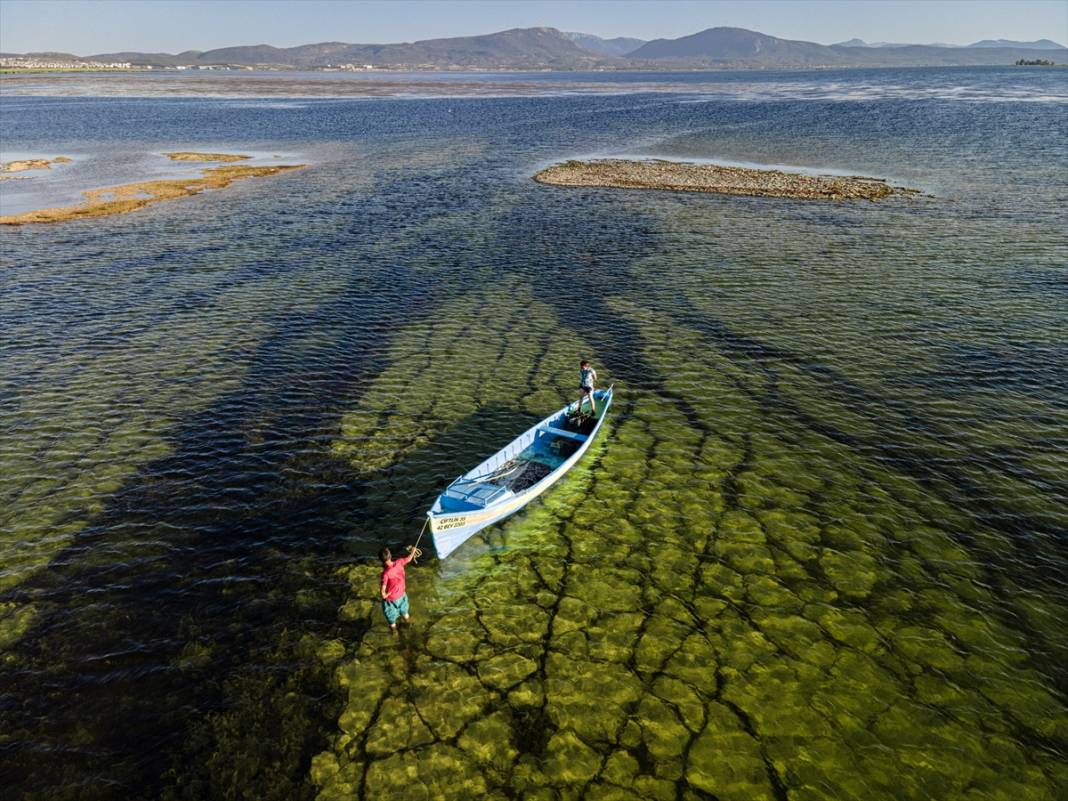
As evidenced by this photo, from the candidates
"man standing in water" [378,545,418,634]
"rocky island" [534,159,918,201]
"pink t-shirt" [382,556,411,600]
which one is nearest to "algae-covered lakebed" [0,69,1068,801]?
"man standing in water" [378,545,418,634]

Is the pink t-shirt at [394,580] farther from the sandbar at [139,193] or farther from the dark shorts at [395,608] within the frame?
the sandbar at [139,193]

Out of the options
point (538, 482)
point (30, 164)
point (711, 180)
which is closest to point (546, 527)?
point (538, 482)

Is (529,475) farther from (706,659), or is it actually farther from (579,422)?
(706,659)

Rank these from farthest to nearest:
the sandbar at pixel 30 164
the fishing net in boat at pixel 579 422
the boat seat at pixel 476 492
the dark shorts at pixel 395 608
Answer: the sandbar at pixel 30 164 → the fishing net in boat at pixel 579 422 → the boat seat at pixel 476 492 → the dark shorts at pixel 395 608

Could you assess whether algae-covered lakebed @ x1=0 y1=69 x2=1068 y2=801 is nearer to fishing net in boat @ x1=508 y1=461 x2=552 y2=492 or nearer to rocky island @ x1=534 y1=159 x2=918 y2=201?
fishing net in boat @ x1=508 y1=461 x2=552 y2=492

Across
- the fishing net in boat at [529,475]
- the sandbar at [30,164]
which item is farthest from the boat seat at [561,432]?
the sandbar at [30,164]

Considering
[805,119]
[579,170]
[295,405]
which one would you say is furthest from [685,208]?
[805,119]

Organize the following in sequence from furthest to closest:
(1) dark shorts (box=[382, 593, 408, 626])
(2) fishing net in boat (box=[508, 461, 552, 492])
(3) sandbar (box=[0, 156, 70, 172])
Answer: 1. (3) sandbar (box=[0, 156, 70, 172])
2. (2) fishing net in boat (box=[508, 461, 552, 492])
3. (1) dark shorts (box=[382, 593, 408, 626])
